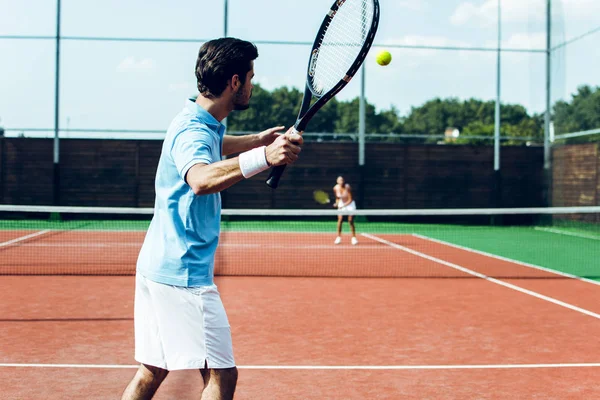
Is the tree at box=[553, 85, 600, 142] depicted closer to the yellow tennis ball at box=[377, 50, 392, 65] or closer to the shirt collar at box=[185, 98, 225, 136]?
the yellow tennis ball at box=[377, 50, 392, 65]

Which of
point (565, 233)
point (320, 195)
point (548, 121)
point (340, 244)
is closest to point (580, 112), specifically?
point (548, 121)

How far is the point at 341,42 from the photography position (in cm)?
384

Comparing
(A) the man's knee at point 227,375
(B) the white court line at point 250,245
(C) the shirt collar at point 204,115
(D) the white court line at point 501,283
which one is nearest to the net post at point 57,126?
(B) the white court line at point 250,245

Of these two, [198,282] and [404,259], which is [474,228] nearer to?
[404,259]

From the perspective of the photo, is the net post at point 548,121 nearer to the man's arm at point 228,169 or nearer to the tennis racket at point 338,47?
the tennis racket at point 338,47

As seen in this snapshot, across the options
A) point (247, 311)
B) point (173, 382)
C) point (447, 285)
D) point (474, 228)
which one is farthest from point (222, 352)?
point (474, 228)

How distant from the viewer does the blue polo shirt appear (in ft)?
Answer: 9.43

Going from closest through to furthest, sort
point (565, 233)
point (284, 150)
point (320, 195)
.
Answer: point (284, 150) < point (565, 233) < point (320, 195)

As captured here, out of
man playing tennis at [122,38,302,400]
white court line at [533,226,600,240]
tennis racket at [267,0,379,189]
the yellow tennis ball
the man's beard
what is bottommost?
white court line at [533,226,600,240]

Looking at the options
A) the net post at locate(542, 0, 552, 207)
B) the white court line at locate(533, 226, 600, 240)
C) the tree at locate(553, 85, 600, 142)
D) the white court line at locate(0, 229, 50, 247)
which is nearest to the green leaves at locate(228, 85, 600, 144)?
the tree at locate(553, 85, 600, 142)

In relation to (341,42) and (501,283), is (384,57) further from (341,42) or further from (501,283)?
(501,283)

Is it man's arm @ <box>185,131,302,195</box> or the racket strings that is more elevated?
the racket strings

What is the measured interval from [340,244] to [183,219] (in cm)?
1274

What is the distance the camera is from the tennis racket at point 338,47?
11.4 ft
